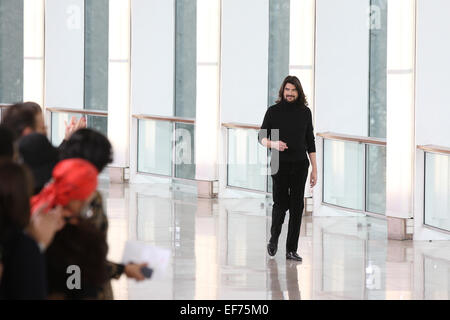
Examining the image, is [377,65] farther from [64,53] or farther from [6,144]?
[6,144]

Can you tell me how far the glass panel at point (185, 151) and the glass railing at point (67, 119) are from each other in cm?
170

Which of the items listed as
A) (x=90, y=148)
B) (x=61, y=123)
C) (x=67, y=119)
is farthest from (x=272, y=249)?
(x=61, y=123)

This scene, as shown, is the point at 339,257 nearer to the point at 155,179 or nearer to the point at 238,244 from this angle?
the point at 238,244

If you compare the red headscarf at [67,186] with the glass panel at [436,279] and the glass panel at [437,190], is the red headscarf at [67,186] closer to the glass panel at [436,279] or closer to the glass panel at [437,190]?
the glass panel at [436,279]

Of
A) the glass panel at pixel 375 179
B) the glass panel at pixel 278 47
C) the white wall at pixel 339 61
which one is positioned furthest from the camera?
the glass panel at pixel 278 47

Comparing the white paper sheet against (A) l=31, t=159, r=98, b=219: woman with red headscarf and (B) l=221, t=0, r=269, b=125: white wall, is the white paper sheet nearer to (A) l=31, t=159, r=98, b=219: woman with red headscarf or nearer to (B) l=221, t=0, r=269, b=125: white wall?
(A) l=31, t=159, r=98, b=219: woman with red headscarf

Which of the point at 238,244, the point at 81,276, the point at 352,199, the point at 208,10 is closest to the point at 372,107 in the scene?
the point at 352,199

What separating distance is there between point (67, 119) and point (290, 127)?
919cm

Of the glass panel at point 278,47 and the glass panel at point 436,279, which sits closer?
the glass panel at point 436,279

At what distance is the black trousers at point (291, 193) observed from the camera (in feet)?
29.6

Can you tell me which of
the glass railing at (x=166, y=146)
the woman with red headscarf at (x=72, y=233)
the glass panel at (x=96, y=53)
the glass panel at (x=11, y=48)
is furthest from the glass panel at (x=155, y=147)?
the woman with red headscarf at (x=72, y=233)

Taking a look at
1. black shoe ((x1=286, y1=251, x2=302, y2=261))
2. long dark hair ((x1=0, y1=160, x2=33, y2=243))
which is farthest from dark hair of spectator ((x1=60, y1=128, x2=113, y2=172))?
black shoe ((x1=286, y1=251, x2=302, y2=261))

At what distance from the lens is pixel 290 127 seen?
903 cm

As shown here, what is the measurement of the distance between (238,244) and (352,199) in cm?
249
